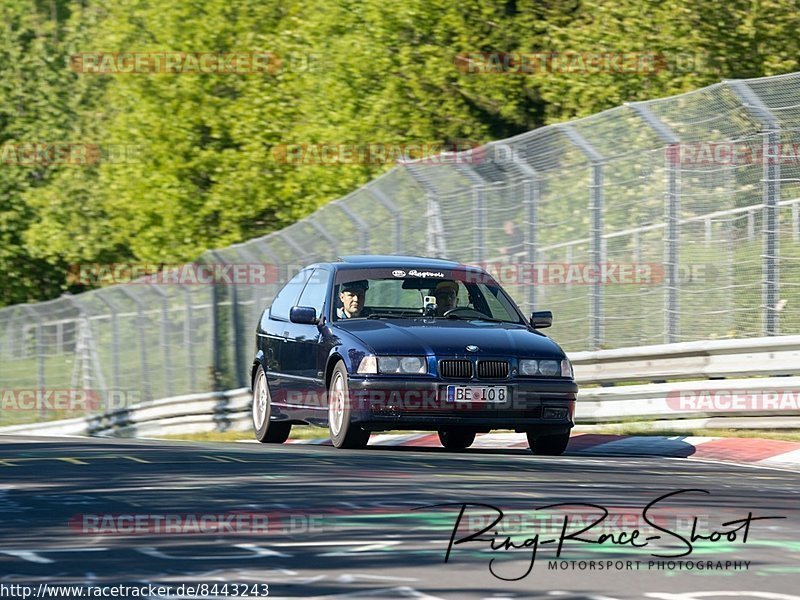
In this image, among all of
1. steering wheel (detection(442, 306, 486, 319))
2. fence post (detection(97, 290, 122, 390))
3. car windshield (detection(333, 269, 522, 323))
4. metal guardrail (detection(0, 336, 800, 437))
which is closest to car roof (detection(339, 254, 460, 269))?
car windshield (detection(333, 269, 522, 323))

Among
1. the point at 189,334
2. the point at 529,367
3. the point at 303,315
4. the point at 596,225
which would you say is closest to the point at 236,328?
the point at 189,334

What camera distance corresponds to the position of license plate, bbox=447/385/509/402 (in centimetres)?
1324

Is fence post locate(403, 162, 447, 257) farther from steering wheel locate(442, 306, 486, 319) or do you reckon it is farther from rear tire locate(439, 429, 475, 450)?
steering wheel locate(442, 306, 486, 319)

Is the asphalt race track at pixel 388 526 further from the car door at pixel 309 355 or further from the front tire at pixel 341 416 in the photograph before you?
the car door at pixel 309 355

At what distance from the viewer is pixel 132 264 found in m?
50.6

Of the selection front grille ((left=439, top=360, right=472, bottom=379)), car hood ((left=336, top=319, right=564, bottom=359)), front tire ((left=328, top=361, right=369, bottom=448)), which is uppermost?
car hood ((left=336, top=319, right=564, bottom=359))

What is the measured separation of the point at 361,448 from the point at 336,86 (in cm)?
2501

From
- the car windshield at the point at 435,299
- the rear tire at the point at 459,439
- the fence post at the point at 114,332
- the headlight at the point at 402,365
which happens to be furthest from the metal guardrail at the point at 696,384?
the fence post at the point at 114,332

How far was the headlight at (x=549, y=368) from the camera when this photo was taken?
44.7 ft

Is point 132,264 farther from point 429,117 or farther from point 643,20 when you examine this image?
point 643,20

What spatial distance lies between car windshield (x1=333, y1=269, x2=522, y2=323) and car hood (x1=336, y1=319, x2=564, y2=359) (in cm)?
37

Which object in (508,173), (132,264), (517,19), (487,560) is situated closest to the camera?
(487,560)

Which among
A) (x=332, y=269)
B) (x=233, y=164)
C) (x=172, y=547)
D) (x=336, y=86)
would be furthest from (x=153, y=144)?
(x=172, y=547)

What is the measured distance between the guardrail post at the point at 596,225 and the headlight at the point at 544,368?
3.67 m
